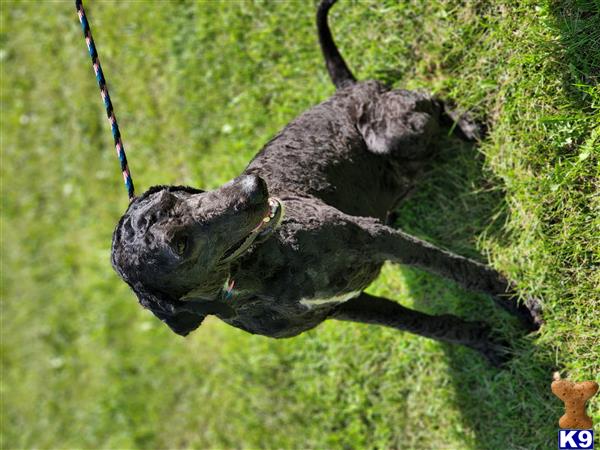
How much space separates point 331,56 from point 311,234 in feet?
4.63

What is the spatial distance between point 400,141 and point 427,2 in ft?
3.53

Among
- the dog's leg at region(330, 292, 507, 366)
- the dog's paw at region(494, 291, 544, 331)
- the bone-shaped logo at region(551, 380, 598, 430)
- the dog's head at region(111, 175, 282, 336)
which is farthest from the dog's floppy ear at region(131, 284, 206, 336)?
the dog's paw at region(494, 291, 544, 331)

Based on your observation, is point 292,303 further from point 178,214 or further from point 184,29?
point 184,29

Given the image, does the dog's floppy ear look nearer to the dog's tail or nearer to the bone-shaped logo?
the bone-shaped logo

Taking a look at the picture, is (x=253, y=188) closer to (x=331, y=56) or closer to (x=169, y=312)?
(x=169, y=312)

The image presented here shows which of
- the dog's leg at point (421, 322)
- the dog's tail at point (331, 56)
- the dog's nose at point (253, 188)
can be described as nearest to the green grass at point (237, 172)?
the dog's leg at point (421, 322)

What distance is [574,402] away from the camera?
2.90 m

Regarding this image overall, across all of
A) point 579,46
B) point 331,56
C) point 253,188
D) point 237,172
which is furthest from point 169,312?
point 237,172

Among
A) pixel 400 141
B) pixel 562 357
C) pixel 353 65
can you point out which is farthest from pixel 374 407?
pixel 353 65

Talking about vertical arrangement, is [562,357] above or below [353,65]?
below

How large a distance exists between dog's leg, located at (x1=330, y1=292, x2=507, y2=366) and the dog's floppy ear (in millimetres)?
846

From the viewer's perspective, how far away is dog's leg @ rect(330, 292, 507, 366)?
11.0 feet

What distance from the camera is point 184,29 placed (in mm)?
5801

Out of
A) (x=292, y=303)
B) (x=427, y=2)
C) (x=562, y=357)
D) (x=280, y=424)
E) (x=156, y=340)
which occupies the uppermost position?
(x=427, y=2)
